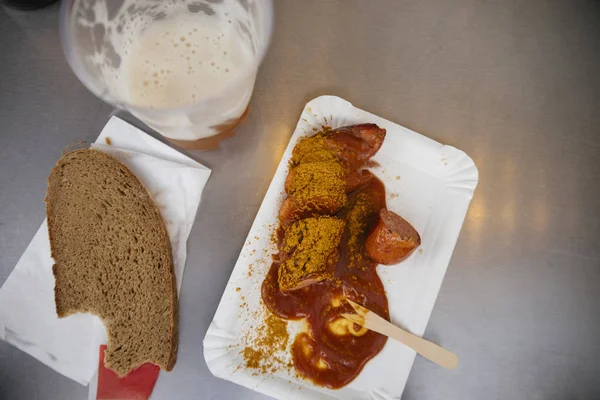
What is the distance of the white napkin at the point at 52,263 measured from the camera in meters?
1.29

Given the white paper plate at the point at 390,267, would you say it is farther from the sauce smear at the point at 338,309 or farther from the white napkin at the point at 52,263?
the white napkin at the point at 52,263

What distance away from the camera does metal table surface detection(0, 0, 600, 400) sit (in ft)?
4.42

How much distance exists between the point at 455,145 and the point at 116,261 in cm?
117

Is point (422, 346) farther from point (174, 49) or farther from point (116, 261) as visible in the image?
point (174, 49)

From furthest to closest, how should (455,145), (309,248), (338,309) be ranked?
1. (455,145)
2. (338,309)
3. (309,248)

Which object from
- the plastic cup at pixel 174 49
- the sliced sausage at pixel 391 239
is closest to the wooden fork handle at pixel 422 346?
the sliced sausage at pixel 391 239

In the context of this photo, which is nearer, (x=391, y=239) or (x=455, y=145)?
(x=391, y=239)

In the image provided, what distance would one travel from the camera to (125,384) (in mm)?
1293

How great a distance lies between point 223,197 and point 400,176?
59 centimetres

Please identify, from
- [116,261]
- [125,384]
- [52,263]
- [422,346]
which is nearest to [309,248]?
[422,346]

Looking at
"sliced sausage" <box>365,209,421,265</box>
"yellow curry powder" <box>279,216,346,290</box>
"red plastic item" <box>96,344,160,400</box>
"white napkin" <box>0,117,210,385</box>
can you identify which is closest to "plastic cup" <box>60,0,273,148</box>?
"white napkin" <box>0,117,210,385</box>

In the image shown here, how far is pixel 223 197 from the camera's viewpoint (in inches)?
55.1

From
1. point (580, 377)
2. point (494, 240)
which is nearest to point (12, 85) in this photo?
point (494, 240)

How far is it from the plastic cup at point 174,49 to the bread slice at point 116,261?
0.25 meters
